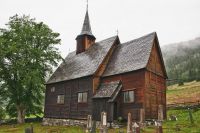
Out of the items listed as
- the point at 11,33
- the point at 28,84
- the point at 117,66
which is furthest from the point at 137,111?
the point at 11,33

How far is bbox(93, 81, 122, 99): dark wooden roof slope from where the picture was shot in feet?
93.0

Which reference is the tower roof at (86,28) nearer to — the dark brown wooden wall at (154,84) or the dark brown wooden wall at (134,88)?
the dark brown wooden wall at (154,84)

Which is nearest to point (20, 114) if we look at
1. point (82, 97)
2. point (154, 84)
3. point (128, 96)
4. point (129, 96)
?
point (82, 97)

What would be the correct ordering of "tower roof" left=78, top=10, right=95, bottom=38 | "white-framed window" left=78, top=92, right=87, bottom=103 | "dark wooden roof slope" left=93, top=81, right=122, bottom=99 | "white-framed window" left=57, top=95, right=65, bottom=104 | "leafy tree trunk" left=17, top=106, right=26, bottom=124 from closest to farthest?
"dark wooden roof slope" left=93, top=81, right=122, bottom=99 < "white-framed window" left=78, top=92, right=87, bottom=103 < "white-framed window" left=57, top=95, right=65, bottom=104 < "leafy tree trunk" left=17, top=106, right=26, bottom=124 < "tower roof" left=78, top=10, right=95, bottom=38

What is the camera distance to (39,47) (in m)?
41.7

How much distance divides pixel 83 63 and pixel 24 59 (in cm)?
960

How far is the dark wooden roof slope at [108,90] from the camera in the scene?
28.4m

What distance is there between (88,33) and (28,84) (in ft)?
39.8

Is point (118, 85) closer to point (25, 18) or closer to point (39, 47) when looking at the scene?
point (39, 47)

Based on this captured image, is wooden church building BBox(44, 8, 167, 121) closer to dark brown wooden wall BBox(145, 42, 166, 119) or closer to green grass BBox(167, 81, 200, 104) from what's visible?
dark brown wooden wall BBox(145, 42, 166, 119)

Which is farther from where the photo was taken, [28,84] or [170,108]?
[170,108]

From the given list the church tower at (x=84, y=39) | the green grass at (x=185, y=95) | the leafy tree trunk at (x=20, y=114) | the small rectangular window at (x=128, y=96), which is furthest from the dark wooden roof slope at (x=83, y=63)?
the green grass at (x=185, y=95)

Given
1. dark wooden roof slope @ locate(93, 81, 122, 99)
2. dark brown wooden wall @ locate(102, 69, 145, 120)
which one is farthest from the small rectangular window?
dark wooden roof slope @ locate(93, 81, 122, 99)

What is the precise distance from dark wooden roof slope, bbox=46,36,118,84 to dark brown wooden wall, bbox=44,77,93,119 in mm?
870
